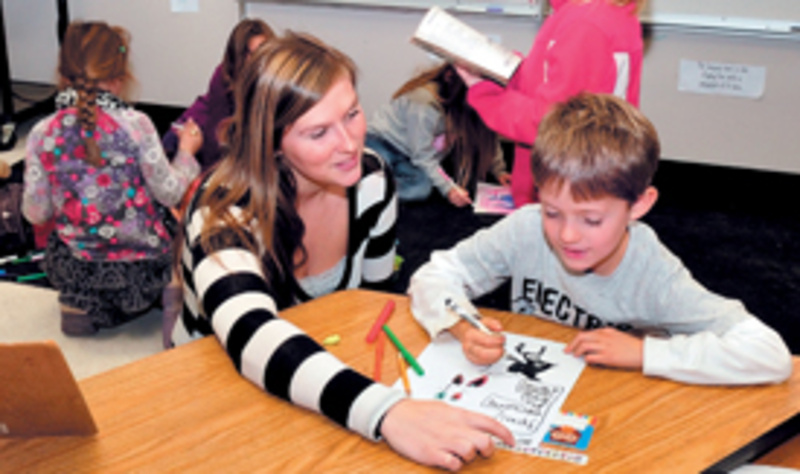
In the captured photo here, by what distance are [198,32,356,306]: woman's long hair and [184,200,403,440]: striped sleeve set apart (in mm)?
84

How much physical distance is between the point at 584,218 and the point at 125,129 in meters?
1.54

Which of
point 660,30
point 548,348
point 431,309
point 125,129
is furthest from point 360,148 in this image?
point 660,30

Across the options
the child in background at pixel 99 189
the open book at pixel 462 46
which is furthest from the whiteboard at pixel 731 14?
the child in background at pixel 99 189

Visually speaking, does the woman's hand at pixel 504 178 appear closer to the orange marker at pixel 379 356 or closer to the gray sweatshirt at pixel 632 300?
the gray sweatshirt at pixel 632 300

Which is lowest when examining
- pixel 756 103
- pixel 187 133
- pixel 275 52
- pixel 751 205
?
pixel 751 205

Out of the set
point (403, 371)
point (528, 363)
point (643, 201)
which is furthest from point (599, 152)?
point (403, 371)

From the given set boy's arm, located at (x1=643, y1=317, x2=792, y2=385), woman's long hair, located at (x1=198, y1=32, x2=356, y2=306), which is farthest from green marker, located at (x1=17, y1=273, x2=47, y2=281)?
boy's arm, located at (x1=643, y1=317, x2=792, y2=385)

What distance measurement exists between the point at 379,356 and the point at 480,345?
15cm

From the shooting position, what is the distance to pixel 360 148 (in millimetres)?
1438

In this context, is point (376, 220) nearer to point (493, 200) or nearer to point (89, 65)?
Answer: point (89, 65)

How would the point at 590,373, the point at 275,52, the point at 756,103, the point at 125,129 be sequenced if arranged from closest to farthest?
the point at 590,373
the point at 275,52
the point at 125,129
the point at 756,103

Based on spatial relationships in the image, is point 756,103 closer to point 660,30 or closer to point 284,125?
point 660,30

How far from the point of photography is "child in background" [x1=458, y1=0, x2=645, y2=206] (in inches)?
86.2

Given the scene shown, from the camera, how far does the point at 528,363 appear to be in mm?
1181
